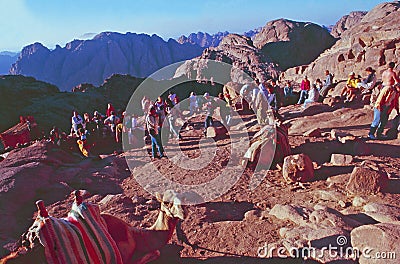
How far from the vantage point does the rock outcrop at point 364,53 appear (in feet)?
58.5

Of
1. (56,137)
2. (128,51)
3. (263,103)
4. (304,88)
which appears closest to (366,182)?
(263,103)

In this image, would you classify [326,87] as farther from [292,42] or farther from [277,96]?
[292,42]

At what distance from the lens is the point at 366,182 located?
5.84 meters

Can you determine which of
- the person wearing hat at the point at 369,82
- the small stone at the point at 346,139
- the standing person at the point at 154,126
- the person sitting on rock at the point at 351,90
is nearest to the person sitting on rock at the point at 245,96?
the person sitting on rock at the point at 351,90

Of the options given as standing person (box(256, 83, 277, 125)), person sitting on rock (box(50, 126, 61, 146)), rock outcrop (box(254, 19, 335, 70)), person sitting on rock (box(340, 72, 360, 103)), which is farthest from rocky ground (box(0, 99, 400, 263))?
rock outcrop (box(254, 19, 335, 70))

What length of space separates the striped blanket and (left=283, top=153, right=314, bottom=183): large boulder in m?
4.46

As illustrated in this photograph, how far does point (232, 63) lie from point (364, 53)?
20011mm

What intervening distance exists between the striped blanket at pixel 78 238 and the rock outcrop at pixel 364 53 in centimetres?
1680

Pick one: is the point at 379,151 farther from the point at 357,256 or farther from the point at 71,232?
the point at 71,232

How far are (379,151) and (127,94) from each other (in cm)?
3633

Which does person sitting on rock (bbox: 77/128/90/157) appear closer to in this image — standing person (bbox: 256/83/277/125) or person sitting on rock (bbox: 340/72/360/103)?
standing person (bbox: 256/83/277/125)

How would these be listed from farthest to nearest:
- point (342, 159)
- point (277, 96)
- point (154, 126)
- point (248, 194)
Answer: point (277, 96) → point (154, 126) → point (342, 159) → point (248, 194)

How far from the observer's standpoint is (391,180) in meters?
6.07

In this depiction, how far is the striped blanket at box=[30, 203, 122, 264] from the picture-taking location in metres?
2.80
